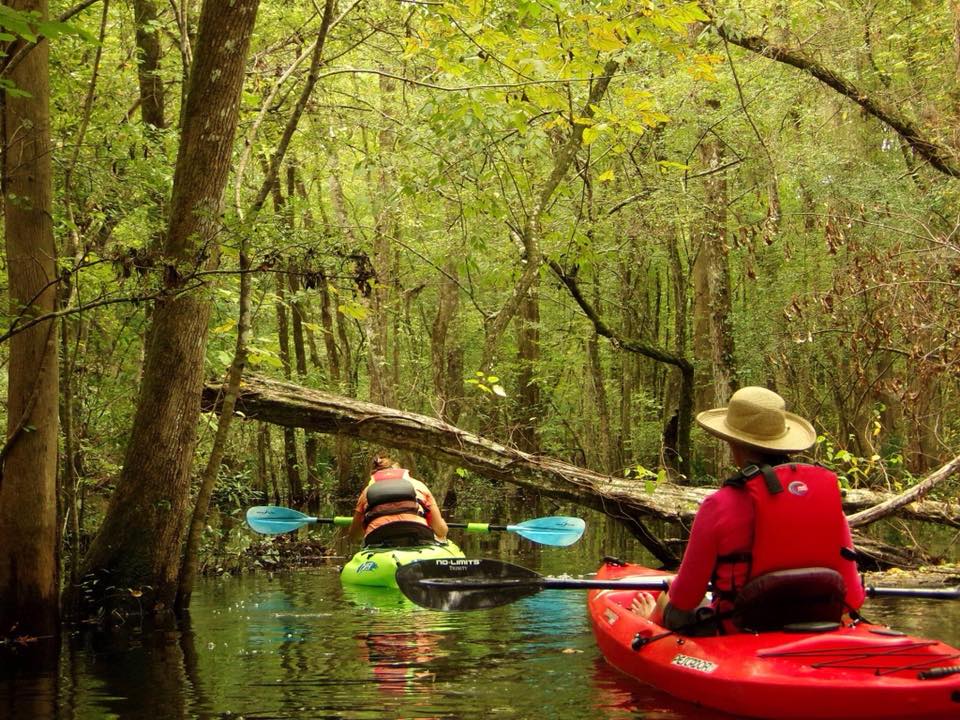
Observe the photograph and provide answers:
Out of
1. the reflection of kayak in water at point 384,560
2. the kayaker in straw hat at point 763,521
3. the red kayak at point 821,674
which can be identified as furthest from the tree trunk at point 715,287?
the red kayak at point 821,674

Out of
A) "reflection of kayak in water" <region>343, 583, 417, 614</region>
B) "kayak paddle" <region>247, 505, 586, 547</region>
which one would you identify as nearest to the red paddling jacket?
"reflection of kayak in water" <region>343, 583, 417, 614</region>

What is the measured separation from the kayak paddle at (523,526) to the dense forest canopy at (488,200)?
40.4 inches

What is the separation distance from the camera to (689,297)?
25000 mm

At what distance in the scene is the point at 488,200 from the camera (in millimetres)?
9891

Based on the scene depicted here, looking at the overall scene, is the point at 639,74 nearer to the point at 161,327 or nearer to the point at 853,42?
the point at 853,42

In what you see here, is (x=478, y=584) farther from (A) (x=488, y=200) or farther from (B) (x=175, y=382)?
(A) (x=488, y=200)

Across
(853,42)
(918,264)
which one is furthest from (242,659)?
(853,42)

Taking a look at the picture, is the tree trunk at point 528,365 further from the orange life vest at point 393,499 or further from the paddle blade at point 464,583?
the paddle blade at point 464,583

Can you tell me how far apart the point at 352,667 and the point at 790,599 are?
2.80 m

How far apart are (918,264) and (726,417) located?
5.26 m

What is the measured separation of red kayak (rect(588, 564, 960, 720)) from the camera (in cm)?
405

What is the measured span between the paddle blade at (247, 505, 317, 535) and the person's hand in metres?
5.06

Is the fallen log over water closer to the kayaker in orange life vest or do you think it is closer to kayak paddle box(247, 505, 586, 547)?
kayak paddle box(247, 505, 586, 547)

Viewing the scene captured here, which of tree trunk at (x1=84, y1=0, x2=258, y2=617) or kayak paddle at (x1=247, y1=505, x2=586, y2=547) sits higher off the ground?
tree trunk at (x1=84, y1=0, x2=258, y2=617)
